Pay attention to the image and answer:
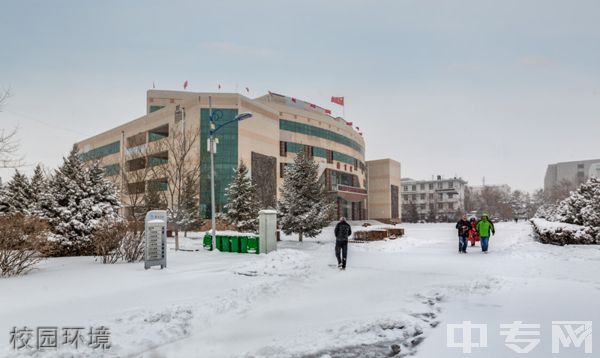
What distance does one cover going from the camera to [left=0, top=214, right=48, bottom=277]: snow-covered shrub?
33.2 ft

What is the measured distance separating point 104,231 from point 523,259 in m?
15.0

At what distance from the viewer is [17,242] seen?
1038cm

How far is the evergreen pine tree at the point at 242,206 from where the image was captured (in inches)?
1230

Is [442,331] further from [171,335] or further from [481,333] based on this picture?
[171,335]

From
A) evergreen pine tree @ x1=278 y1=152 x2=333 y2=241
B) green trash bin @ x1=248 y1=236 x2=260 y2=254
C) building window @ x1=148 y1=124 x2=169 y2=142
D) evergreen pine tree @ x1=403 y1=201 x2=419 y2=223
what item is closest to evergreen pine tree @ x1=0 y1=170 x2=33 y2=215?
evergreen pine tree @ x1=278 y1=152 x2=333 y2=241

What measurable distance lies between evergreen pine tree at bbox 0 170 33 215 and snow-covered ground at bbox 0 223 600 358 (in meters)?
22.1

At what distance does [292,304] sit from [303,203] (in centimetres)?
2051

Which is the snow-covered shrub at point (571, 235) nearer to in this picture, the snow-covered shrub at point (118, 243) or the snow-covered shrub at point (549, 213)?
the snow-covered shrub at point (549, 213)

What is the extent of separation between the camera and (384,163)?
84.2m

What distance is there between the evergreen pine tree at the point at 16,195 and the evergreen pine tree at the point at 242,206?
15266mm

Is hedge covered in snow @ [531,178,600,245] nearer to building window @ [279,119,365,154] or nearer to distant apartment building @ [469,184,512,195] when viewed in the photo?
building window @ [279,119,365,154]

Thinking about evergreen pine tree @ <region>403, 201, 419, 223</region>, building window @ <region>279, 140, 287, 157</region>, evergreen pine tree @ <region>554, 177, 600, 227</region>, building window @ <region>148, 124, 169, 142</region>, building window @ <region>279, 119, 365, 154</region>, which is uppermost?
building window @ <region>279, 119, 365, 154</region>

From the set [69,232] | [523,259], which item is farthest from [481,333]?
[69,232]

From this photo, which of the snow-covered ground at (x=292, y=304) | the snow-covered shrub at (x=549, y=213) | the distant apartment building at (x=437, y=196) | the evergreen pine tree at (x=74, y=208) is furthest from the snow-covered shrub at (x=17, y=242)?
the distant apartment building at (x=437, y=196)
